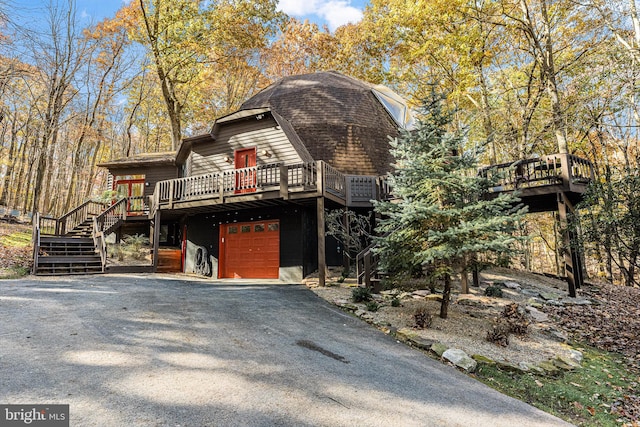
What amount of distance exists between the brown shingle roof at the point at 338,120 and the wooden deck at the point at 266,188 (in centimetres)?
242

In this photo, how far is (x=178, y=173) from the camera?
63.3ft

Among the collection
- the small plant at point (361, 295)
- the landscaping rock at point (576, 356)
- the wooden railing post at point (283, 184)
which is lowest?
the landscaping rock at point (576, 356)

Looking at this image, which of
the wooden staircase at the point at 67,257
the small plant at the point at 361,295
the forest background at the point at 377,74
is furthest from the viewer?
the wooden staircase at the point at 67,257

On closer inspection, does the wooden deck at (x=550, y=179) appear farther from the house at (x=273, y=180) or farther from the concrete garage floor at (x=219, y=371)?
the concrete garage floor at (x=219, y=371)

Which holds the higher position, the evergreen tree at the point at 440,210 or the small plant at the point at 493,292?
the evergreen tree at the point at 440,210

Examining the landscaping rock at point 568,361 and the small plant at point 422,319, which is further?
the small plant at point 422,319

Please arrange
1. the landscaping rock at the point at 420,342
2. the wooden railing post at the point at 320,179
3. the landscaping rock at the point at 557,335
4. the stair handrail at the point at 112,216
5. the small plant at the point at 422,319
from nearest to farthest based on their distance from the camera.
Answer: the landscaping rock at the point at 420,342 < the small plant at the point at 422,319 < the landscaping rock at the point at 557,335 < the wooden railing post at the point at 320,179 < the stair handrail at the point at 112,216

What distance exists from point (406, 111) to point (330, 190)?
34.7 feet

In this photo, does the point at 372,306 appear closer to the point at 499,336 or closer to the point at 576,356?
the point at 499,336

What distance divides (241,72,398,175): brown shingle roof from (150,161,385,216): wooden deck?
2416 mm

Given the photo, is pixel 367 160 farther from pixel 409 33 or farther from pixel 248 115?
pixel 409 33

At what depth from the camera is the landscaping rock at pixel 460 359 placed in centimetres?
561

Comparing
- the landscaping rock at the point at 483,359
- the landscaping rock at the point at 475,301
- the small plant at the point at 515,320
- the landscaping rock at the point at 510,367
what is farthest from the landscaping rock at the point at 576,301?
the landscaping rock at the point at 483,359

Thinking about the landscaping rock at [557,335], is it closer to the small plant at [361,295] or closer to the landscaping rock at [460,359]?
the landscaping rock at [460,359]
